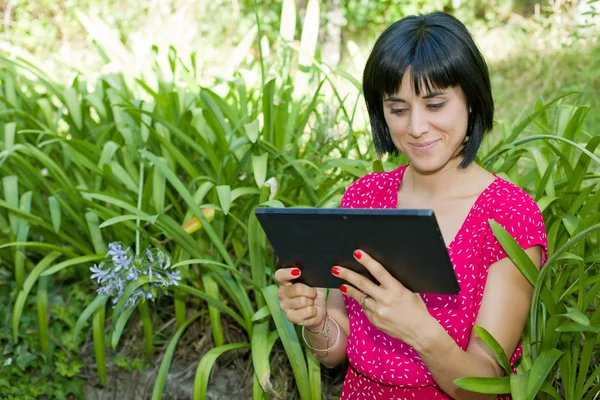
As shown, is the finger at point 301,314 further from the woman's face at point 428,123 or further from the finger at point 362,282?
the woman's face at point 428,123

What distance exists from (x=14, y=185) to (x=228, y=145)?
2.59 feet

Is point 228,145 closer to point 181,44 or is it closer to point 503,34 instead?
point 181,44

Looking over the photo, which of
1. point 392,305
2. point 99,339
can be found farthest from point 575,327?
point 99,339

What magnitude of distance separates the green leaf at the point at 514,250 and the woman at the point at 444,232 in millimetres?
38

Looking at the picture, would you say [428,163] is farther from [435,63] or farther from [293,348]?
[293,348]

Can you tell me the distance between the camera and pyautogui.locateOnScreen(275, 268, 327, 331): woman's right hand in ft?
5.32

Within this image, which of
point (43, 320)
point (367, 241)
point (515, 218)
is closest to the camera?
point (367, 241)

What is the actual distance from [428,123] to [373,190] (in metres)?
0.35

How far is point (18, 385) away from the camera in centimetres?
270

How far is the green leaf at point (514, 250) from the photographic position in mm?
1576

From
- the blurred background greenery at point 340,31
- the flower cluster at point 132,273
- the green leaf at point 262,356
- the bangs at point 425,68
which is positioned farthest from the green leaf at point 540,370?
the blurred background greenery at point 340,31

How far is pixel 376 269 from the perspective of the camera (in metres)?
1.44

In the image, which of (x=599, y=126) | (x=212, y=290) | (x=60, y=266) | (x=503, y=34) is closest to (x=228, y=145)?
(x=212, y=290)

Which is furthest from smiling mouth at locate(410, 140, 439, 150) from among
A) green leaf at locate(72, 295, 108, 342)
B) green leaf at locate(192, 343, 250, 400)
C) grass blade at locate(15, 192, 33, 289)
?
grass blade at locate(15, 192, 33, 289)
